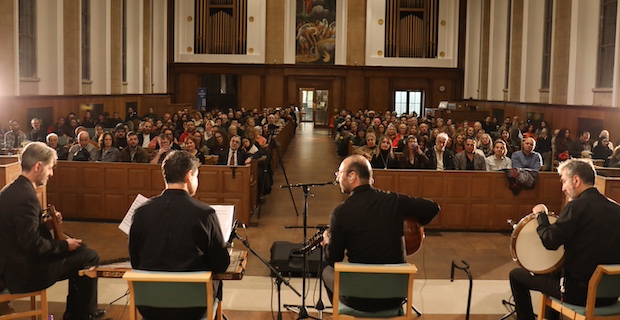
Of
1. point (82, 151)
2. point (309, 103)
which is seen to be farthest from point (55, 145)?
point (309, 103)

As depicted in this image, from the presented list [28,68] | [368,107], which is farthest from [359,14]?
[28,68]

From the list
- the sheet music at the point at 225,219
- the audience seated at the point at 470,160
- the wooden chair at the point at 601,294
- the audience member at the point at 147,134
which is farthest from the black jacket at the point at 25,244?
the audience member at the point at 147,134

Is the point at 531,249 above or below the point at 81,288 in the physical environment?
above

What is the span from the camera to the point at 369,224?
4.58m

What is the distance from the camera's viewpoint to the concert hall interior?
937 centimetres

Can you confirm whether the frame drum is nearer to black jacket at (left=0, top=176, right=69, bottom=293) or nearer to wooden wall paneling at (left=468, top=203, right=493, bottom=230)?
black jacket at (left=0, top=176, right=69, bottom=293)

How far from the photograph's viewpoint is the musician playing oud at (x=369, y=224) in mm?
4590

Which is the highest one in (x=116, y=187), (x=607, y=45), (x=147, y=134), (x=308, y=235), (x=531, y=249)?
(x=607, y=45)

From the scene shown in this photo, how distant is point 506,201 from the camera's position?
10406mm

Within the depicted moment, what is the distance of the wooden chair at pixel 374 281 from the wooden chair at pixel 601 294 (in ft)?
4.31

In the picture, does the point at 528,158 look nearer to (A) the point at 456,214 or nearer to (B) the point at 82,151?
(A) the point at 456,214

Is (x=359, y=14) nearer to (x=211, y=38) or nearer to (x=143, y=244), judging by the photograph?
(x=211, y=38)

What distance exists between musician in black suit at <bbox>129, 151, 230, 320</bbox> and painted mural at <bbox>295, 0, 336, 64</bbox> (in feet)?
91.1

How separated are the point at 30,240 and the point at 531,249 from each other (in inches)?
149
